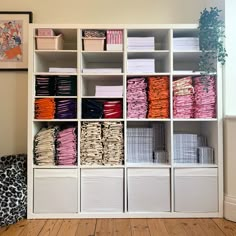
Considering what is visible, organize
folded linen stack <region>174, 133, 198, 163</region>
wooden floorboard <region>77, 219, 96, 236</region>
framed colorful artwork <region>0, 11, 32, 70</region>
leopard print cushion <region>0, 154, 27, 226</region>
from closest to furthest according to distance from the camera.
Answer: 1. wooden floorboard <region>77, 219, 96, 236</region>
2. leopard print cushion <region>0, 154, 27, 226</region>
3. folded linen stack <region>174, 133, 198, 163</region>
4. framed colorful artwork <region>0, 11, 32, 70</region>

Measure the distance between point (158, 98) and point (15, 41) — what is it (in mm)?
1690

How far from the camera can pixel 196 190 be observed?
8.37ft

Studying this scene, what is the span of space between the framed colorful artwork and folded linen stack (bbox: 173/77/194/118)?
167 cm

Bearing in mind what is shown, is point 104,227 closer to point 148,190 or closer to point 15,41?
point 148,190

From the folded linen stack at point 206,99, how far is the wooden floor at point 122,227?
0.99 metres

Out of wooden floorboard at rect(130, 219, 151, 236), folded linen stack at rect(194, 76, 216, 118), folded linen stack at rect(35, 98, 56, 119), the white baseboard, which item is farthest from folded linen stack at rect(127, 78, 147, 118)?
the white baseboard

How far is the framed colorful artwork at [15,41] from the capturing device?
9.70 feet

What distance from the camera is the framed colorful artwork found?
9.70ft

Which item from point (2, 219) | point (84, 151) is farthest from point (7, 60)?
point (2, 219)

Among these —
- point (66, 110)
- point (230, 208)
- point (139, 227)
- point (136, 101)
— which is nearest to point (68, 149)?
point (66, 110)

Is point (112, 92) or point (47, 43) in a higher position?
point (47, 43)

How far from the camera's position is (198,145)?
2.75 m

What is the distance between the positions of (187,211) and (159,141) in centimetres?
73

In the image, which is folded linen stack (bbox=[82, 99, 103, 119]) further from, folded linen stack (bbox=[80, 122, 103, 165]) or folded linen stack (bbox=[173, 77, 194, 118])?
folded linen stack (bbox=[173, 77, 194, 118])
